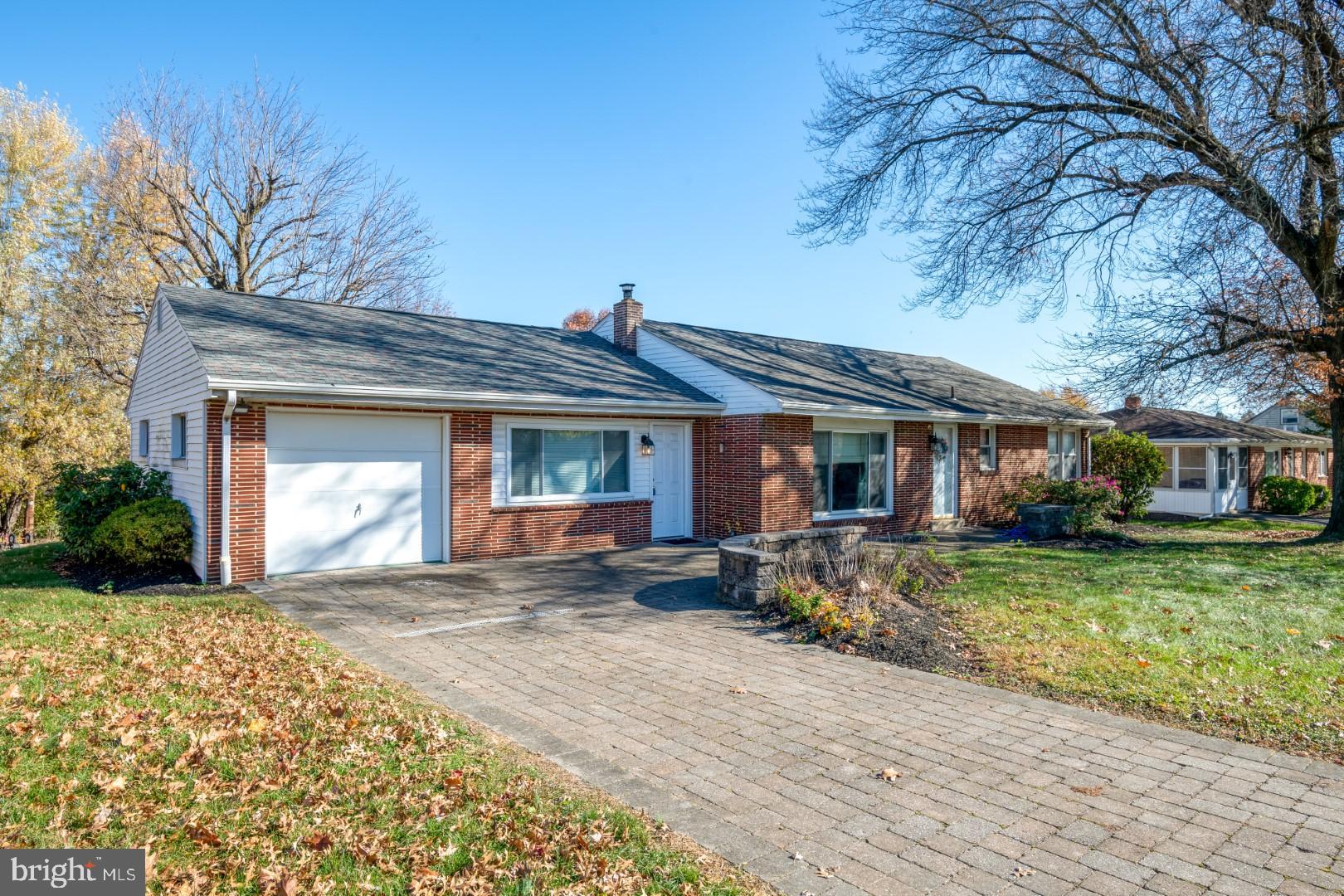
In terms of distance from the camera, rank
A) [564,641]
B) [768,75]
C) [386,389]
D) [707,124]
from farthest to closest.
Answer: [707,124]
[768,75]
[386,389]
[564,641]

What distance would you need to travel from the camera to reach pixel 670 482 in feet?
49.3

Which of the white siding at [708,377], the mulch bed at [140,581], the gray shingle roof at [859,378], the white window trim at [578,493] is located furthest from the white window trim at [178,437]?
the gray shingle roof at [859,378]

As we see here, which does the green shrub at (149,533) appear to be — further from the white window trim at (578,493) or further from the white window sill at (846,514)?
the white window sill at (846,514)

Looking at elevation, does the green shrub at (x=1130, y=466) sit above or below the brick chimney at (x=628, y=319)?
below

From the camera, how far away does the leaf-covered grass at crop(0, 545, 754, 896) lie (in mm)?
3189

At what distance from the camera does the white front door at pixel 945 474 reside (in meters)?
17.6

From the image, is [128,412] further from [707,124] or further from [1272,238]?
[1272,238]

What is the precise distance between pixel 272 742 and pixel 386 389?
6.91 m

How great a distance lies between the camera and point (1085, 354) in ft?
49.8

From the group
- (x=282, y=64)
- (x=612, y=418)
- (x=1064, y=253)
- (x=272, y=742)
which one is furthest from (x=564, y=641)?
(x=282, y=64)

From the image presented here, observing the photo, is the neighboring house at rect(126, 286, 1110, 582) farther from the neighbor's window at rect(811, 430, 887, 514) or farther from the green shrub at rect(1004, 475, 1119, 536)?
the green shrub at rect(1004, 475, 1119, 536)

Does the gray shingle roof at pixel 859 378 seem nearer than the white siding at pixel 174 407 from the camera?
No

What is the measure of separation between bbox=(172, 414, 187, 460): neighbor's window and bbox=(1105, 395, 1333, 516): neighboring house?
25820mm

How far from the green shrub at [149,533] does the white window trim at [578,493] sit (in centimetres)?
451
